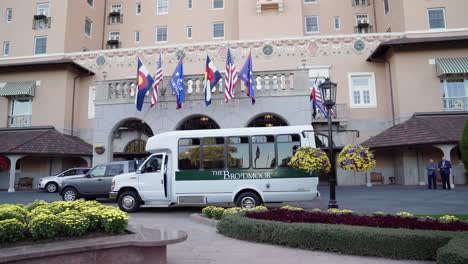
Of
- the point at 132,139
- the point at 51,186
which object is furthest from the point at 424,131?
the point at 51,186

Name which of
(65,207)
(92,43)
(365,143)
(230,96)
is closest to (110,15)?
(92,43)

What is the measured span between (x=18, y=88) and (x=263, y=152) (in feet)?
76.4

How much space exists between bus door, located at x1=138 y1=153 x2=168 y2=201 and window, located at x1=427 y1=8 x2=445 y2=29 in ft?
72.1

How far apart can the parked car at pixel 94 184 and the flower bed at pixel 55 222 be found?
410 inches

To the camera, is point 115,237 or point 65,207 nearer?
point 115,237

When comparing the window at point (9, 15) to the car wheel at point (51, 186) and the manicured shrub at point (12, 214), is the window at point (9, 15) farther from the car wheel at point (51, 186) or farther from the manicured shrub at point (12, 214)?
the manicured shrub at point (12, 214)

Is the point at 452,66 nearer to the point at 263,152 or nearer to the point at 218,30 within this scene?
the point at 263,152

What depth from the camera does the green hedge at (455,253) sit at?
5.48m

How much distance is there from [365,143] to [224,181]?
45.6 ft

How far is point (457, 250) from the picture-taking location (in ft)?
18.7

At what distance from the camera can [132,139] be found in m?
27.1

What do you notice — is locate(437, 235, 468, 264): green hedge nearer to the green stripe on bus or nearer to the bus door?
the green stripe on bus

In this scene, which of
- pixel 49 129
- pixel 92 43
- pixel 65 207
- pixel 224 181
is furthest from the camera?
pixel 92 43

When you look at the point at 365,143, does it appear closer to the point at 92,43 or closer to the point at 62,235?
the point at 62,235
